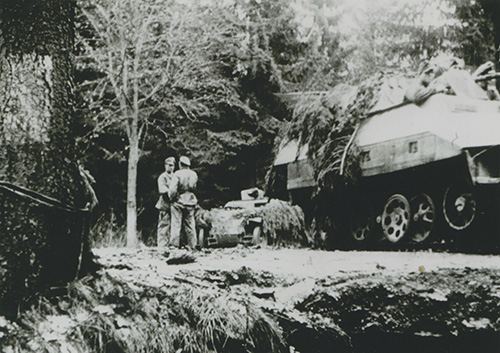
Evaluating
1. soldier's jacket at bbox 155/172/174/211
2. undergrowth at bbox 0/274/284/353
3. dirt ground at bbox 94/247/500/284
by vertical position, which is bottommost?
undergrowth at bbox 0/274/284/353

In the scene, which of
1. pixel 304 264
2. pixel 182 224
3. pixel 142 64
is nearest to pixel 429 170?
pixel 304 264

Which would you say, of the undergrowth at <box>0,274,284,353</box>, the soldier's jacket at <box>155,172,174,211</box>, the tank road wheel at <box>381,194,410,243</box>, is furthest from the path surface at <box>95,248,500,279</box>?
the soldier's jacket at <box>155,172,174,211</box>

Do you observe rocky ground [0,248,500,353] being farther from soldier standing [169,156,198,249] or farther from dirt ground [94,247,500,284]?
soldier standing [169,156,198,249]

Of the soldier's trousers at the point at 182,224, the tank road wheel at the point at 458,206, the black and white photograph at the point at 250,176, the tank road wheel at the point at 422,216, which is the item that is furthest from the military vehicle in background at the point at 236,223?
the tank road wheel at the point at 458,206

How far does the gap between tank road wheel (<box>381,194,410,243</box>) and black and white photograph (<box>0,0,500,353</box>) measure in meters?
0.02

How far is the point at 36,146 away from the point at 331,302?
4.20 ft

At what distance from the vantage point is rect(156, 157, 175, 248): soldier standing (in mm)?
4371

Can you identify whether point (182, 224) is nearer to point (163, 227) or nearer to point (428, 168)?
point (163, 227)

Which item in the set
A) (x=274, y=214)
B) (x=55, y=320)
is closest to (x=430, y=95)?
(x=274, y=214)

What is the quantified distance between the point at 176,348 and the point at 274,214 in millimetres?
2494

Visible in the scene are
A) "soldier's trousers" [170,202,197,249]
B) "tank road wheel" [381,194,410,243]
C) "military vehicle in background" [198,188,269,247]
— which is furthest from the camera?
"military vehicle in background" [198,188,269,247]

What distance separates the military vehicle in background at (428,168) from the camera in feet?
11.7

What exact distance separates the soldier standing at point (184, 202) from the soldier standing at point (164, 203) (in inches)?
1.4

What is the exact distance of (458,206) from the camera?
3898 mm
